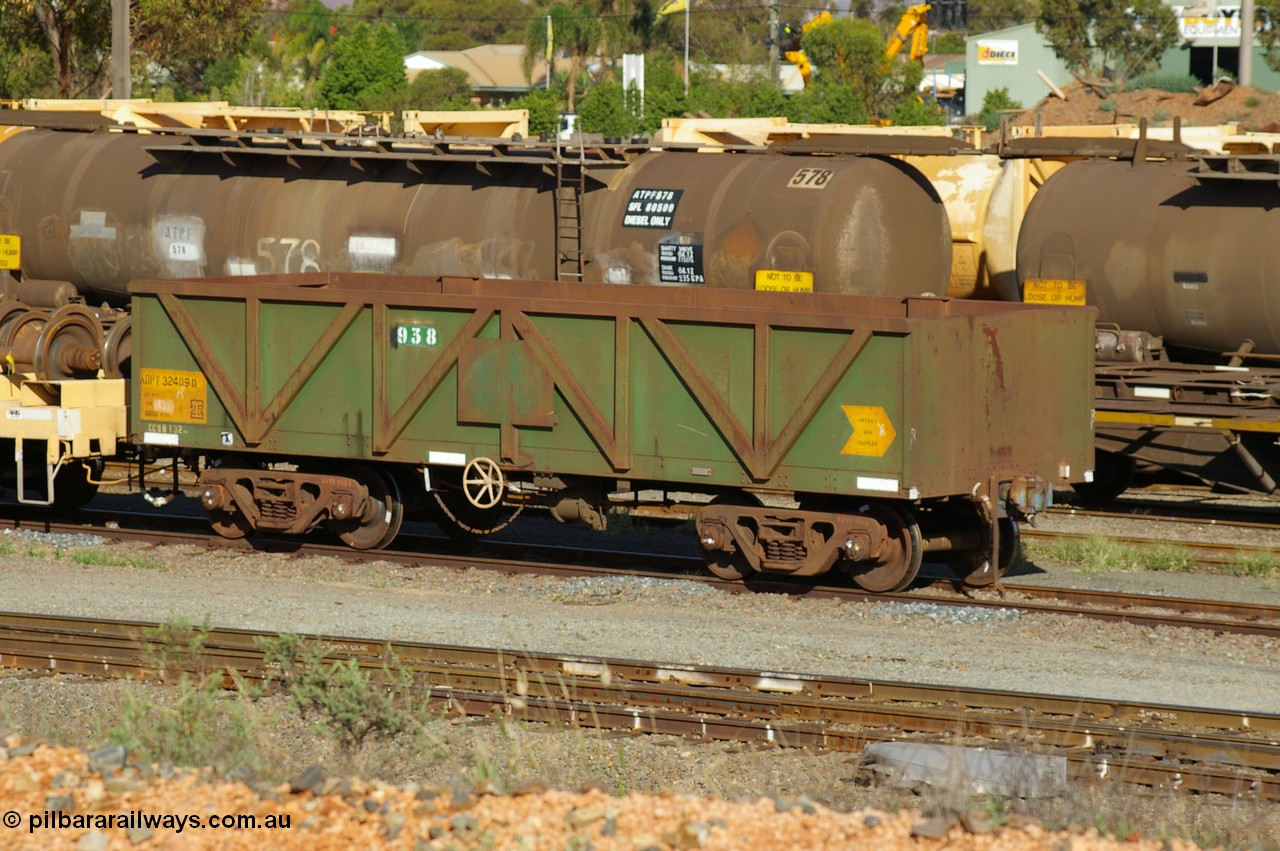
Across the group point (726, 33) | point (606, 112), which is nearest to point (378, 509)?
point (606, 112)

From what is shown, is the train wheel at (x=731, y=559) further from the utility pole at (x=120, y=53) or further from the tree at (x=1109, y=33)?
the tree at (x=1109, y=33)

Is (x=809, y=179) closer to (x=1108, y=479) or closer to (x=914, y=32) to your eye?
(x=1108, y=479)

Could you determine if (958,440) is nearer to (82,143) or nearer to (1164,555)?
(1164,555)

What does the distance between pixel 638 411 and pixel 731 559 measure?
4.95 feet

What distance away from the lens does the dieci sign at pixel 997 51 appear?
9306cm

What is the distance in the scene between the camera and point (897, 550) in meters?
13.3

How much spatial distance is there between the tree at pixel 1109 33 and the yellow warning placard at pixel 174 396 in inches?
2943

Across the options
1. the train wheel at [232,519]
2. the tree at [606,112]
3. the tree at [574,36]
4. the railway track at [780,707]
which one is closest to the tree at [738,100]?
the tree at [606,112]

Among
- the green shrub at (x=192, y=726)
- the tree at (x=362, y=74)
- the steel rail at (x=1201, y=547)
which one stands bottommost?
the steel rail at (x=1201, y=547)

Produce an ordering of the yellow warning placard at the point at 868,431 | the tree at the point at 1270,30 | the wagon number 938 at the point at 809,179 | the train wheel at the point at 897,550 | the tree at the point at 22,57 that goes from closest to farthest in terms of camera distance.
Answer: the yellow warning placard at the point at 868,431, the train wheel at the point at 897,550, the wagon number 938 at the point at 809,179, the tree at the point at 22,57, the tree at the point at 1270,30

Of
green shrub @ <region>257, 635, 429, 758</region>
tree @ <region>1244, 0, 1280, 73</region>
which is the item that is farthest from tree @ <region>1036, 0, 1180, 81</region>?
green shrub @ <region>257, 635, 429, 758</region>

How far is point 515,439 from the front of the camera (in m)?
14.0

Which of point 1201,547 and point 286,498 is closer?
point 286,498

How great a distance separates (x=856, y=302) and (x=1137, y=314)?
426cm
